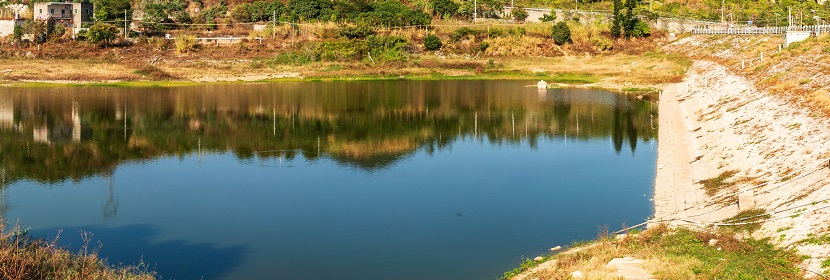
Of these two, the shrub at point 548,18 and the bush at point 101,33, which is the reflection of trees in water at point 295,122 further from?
the shrub at point 548,18

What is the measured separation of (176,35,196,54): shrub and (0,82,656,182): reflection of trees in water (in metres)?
14.6

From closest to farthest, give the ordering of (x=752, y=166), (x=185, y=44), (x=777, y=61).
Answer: (x=752, y=166) → (x=777, y=61) → (x=185, y=44)

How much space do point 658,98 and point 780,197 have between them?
34.3 m

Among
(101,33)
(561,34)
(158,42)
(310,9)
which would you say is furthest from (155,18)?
(561,34)

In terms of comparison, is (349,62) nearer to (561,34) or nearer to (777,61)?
(561,34)


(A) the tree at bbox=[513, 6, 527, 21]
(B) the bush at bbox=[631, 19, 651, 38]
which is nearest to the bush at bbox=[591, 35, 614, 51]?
(B) the bush at bbox=[631, 19, 651, 38]

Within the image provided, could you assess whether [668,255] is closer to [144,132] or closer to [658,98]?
[144,132]

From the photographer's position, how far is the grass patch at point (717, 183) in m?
26.1

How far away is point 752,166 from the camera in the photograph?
90.3 feet

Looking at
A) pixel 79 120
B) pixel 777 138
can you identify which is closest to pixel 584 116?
pixel 777 138

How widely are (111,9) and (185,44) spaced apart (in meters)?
12.1

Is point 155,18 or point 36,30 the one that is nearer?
point 36,30

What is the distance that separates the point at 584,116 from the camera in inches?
1882

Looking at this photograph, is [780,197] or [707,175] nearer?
[780,197]
